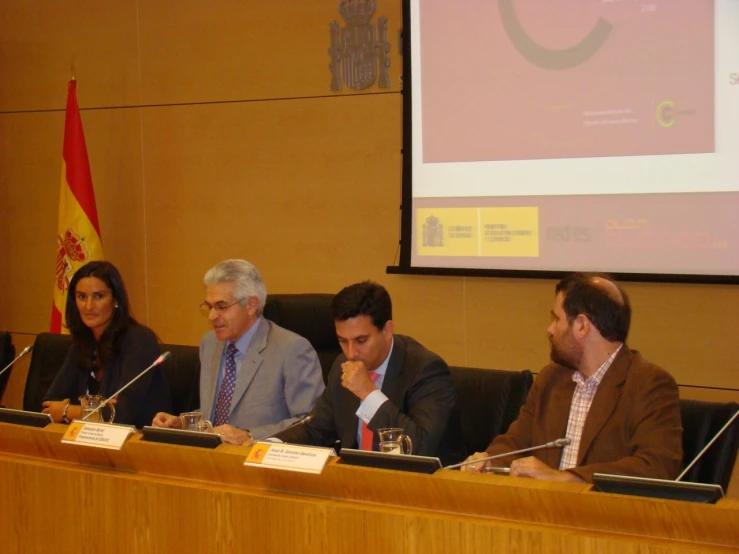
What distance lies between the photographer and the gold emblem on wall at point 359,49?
455cm

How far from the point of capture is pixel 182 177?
5.19 metres

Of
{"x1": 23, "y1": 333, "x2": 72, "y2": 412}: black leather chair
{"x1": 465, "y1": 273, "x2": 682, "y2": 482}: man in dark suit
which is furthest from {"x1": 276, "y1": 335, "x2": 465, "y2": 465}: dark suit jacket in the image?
{"x1": 23, "y1": 333, "x2": 72, "y2": 412}: black leather chair

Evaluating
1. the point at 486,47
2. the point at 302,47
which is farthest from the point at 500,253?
the point at 302,47

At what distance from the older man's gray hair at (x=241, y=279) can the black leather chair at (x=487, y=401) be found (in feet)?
2.62

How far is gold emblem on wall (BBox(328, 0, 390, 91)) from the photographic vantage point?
4.55m

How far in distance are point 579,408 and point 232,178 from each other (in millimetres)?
2910

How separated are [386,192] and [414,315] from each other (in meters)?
0.62

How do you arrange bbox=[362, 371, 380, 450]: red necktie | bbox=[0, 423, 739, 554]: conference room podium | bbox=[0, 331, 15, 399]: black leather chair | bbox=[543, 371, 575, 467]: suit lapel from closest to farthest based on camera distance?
bbox=[0, 423, 739, 554]: conference room podium → bbox=[543, 371, 575, 467]: suit lapel → bbox=[362, 371, 380, 450]: red necktie → bbox=[0, 331, 15, 399]: black leather chair

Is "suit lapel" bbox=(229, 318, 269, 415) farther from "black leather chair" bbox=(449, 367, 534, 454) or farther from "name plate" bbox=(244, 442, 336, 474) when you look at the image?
"name plate" bbox=(244, 442, 336, 474)

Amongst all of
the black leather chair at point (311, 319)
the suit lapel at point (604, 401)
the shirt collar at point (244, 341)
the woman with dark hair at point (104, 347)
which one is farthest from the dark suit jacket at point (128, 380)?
the suit lapel at point (604, 401)

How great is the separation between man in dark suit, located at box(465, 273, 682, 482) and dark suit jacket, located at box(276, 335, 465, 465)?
155 mm

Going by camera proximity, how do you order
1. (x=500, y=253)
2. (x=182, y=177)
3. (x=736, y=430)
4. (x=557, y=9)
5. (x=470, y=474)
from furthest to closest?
1. (x=182, y=177)
2. (x=500, y=253)
3. (x=557, y=9)
4. (x=736, y=430)
5. (x=470, y=474)

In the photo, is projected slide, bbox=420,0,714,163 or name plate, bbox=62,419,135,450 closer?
name plate, bbox=62,419,135,450

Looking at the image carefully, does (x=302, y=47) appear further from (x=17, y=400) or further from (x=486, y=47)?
(x=17, y=400)
